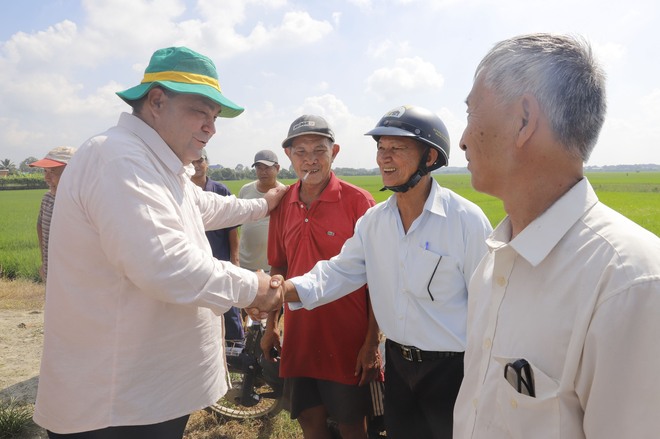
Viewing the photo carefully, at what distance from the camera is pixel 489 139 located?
1.49 meters

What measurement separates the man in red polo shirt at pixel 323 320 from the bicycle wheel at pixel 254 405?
0.91m

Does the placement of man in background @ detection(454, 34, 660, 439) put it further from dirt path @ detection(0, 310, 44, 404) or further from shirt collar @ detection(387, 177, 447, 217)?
dirt path @ detection(0, 310, 44, 404)

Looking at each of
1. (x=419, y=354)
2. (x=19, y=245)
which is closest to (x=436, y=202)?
(x=419, y=354)

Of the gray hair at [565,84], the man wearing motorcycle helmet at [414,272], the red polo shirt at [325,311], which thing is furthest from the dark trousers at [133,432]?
the gray hair at [565,84]

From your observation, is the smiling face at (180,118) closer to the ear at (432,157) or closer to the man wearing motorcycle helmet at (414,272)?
the man wearing motorcycle helmet at (414,272)

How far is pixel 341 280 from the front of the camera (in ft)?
9.62

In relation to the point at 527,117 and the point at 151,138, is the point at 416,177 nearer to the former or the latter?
the point at 527,117

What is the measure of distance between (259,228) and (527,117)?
212 inches

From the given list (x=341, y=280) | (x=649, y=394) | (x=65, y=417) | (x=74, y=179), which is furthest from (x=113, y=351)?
(x=649, y=394)

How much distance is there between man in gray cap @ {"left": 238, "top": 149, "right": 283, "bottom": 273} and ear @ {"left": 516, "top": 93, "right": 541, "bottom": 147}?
525 centimetres

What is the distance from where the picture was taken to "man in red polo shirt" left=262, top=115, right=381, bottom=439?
3.16m

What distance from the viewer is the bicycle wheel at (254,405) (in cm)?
432

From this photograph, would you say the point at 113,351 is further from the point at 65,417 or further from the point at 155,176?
the point at 155,176

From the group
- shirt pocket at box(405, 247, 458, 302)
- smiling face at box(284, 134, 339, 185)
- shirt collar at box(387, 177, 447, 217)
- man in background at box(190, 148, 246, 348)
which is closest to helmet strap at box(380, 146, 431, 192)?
shirt collar at box(387, 177, 447, 217)
